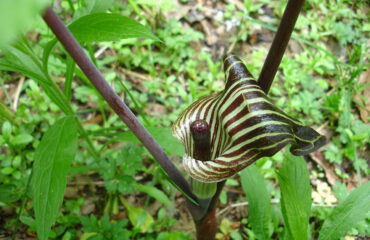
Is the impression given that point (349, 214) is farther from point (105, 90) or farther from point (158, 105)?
point (158, 105)

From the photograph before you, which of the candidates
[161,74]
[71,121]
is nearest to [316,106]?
[161,74]

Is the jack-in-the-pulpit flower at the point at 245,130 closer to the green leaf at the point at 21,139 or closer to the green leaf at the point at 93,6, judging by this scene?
the green leaf at the point at 93,6

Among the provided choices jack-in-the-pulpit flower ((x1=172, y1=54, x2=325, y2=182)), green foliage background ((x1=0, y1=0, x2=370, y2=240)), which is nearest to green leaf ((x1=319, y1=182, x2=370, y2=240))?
green foliage background ((x1=0, y1=0, x2=370, y2=240))

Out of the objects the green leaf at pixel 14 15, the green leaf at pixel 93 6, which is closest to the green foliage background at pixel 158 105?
the green leaf at pixel 93 6

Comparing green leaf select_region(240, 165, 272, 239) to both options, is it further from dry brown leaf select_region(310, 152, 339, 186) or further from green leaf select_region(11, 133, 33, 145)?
green leaf select_region(11, 133, 33, 145)

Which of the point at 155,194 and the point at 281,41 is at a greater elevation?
the point at 281,41

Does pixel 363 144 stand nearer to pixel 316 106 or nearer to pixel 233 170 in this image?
pixel 316 106

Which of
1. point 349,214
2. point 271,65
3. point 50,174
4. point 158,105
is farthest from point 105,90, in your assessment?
point 158,105
